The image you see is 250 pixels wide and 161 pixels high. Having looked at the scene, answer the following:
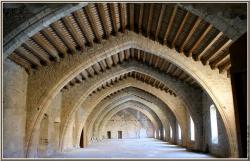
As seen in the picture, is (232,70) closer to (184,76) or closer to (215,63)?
(215,63)

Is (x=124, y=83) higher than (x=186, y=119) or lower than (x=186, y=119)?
higher

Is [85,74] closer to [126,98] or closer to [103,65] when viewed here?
[103,65]

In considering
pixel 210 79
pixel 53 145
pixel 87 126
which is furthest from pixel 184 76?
pixel 87 126

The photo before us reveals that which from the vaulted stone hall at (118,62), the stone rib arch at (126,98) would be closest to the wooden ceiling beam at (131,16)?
the vaulted stone hall at (118,62)

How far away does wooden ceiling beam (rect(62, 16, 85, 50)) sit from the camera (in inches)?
375

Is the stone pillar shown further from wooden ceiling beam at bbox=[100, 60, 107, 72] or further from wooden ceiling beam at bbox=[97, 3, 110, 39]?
wooden ceiling beam at bbox=[100, 60, 107, 72]

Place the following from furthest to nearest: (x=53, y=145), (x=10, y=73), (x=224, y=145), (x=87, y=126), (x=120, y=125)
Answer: (x=120, y=125) → (x=87, y=126) → (x=53, y=145) → (x=224, y=145) → (x=10, y=73)

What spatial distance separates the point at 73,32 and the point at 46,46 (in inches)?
43.4

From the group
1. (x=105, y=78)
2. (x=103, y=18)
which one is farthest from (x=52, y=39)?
(x=105, y=78)

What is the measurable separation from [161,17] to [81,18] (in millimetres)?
2456

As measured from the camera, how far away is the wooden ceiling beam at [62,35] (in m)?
9.72

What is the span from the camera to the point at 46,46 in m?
11.0

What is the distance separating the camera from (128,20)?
39.5ft

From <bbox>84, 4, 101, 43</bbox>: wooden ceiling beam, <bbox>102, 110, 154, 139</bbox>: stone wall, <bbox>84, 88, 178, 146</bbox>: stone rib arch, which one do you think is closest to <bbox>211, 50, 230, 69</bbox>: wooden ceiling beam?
<bbox>84, 4, 101, 43</bbox>: wooden ceiling beam
